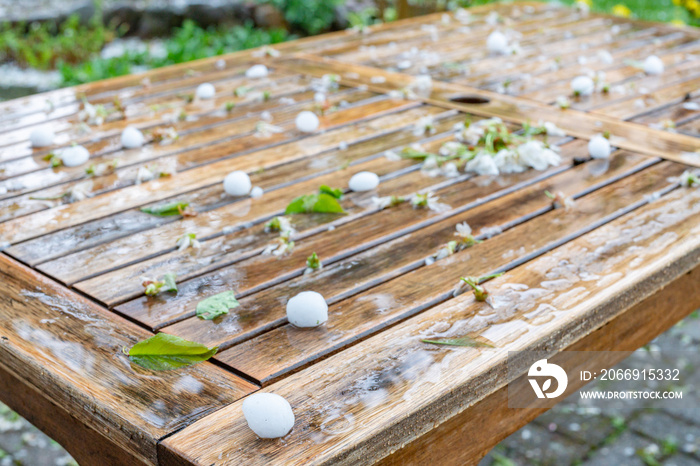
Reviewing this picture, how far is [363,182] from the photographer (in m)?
1.53

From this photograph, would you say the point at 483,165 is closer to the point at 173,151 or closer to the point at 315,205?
the point at 315,205

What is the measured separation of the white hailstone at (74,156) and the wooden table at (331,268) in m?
0.03

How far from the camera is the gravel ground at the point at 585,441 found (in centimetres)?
224

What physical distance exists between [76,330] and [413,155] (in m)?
0.91

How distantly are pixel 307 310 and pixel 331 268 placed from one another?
0.66 feet

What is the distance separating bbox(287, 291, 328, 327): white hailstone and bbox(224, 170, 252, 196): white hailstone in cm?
53

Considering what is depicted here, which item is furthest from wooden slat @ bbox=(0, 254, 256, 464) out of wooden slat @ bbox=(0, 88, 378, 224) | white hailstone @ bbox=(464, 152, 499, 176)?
white hailstone @ bbox=(464, 152, 499, 176)

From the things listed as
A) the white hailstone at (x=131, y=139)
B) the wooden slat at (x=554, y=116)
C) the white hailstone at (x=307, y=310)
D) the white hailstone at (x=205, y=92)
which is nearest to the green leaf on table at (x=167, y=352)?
the white hailstone at (x=307, y=310)

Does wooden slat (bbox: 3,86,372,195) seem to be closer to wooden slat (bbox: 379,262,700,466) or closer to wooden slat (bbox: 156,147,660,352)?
wooden slat (bbox: 156,147,660,352)

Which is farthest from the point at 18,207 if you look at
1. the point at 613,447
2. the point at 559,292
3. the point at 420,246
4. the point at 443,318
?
the point at 613,447

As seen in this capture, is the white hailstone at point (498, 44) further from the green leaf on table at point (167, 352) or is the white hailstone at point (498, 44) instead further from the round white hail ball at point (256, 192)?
the green leaf on table at point (167, 352)

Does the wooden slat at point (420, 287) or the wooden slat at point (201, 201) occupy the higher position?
the wooden slat at point (201, 201)

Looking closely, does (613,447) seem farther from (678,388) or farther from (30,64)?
(30,64)

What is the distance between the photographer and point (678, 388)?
256 cm
